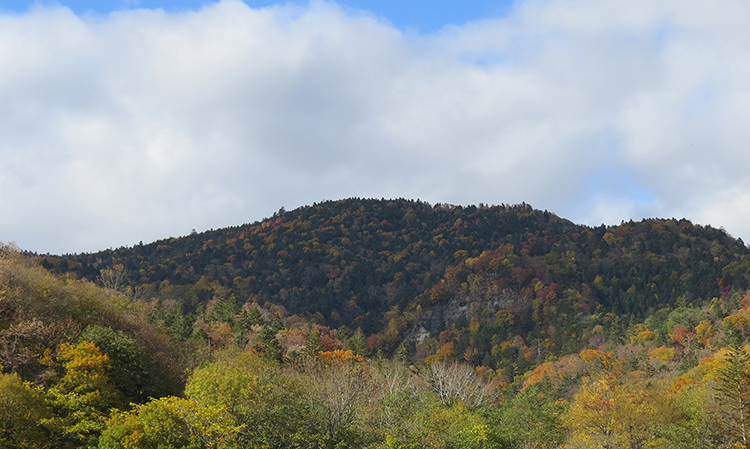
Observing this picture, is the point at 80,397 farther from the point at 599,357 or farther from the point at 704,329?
the point at 704,329

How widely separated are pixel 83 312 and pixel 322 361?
36.3m

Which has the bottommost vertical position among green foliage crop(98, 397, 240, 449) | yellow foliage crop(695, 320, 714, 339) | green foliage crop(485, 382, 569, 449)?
green foliage crop(485, 382, 569, 449)

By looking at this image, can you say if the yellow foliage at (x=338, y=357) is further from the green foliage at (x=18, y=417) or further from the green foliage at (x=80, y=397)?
the green foliage at (x=18, y=417)

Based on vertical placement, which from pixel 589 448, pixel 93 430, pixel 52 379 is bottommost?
pixel 589 448

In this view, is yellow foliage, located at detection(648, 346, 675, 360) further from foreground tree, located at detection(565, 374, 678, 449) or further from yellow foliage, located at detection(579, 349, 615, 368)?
foreground tree, located at detection(565, 374, 678, 449)

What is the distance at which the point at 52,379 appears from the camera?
45406 mm

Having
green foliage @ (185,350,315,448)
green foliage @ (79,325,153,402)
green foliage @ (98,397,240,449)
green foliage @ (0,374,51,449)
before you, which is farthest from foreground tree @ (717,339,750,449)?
green foliage @ (0,374,51,449)

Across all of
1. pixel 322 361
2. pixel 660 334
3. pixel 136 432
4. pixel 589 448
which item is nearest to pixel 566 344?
pixel 660 334

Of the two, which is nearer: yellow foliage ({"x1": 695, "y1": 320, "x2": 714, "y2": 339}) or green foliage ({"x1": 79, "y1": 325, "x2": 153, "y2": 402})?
green foliage ({"x1": 79, "y1": 325, "x2": 153, "y2": 402})

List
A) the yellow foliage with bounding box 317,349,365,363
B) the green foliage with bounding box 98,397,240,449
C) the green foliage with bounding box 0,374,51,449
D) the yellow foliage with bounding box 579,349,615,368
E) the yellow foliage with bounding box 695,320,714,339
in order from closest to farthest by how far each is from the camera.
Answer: the green foliage with bounding box 0,374,51,449, the green foliage with bounding box 98,397,240,449, the yellow foliage with bounding box 317,349,365,363, the yellow foliage with bounding box 579,349,615,368, the yellow foliage with bounding box 695,320,714,339

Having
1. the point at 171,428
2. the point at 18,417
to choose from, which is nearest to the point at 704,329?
the point at 171,428

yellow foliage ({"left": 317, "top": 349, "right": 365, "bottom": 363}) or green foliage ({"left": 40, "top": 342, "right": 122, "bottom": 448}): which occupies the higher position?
yellow foliage ({"left": 317, "top": 349, "right": 365, "bottom": 363})

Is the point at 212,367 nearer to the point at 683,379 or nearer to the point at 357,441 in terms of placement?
the point at 357,441

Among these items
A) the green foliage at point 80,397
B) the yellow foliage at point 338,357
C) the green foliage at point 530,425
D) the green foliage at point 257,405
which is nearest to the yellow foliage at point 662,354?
the green foliage at point 530,425
